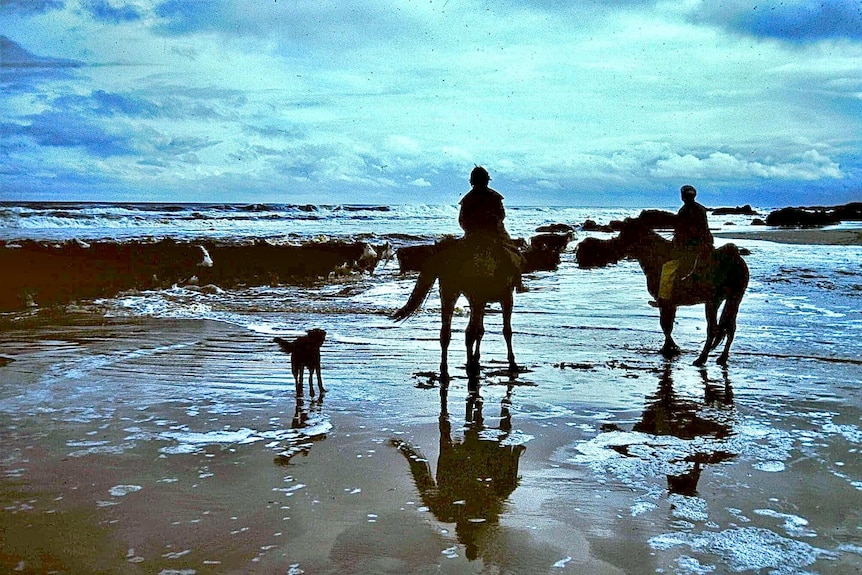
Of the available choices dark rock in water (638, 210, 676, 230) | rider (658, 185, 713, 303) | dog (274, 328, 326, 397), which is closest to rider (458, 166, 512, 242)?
dog (274, 328, 326, 397)

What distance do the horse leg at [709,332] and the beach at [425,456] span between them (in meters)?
0.17

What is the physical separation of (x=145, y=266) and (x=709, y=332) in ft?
44.0

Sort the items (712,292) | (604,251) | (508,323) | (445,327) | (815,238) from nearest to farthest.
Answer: (445,327)
(508,323)
(712,292)
(604,251)
(815,238)

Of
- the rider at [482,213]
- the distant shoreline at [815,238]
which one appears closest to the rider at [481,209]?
the rider at [482,213]

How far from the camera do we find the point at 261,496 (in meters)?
4.45

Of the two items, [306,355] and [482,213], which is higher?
[482,213]

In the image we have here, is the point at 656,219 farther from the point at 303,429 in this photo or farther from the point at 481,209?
the point at 303,429

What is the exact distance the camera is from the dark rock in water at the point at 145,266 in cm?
1545

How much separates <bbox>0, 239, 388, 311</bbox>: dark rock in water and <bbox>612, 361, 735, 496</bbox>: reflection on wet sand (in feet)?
36.8

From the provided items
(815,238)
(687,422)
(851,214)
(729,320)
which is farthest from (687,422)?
(851,214)

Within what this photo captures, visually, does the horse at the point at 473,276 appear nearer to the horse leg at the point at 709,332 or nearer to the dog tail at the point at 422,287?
the dog tail at the point at 422,287

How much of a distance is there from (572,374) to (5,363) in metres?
6.13

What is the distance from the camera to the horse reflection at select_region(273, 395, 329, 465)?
527cm

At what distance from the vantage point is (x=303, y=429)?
5.87 meters
